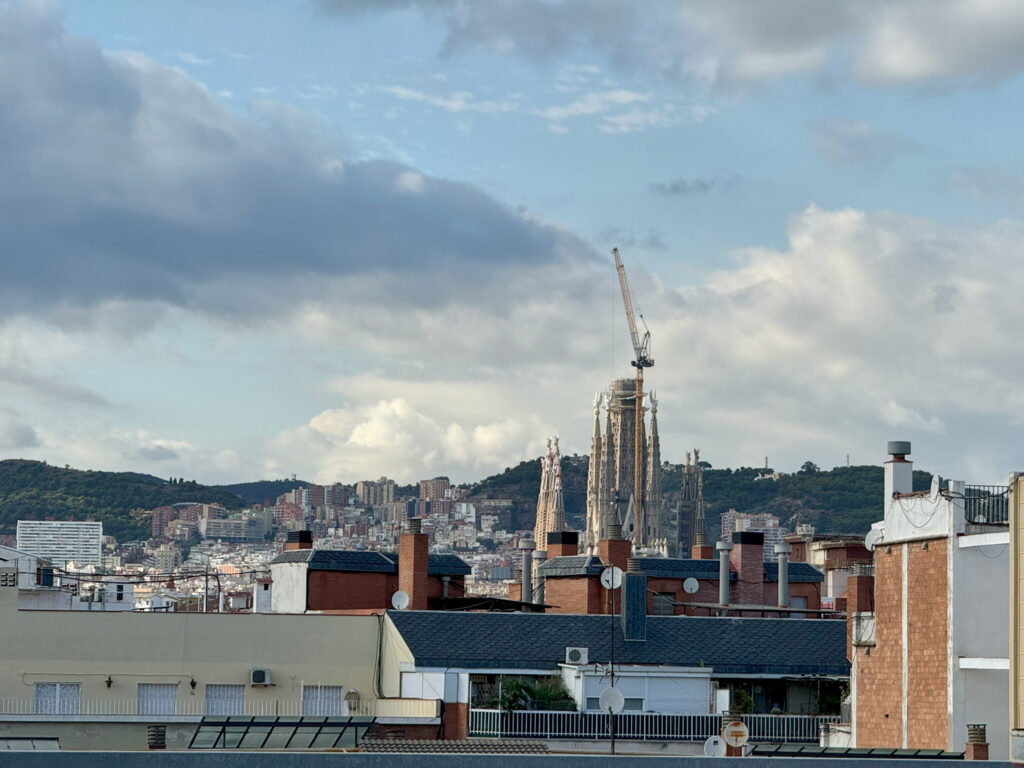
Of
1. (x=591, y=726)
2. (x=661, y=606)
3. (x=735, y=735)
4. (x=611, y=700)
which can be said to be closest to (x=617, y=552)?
(x=661, y=606)

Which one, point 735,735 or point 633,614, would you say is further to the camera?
point 633,614

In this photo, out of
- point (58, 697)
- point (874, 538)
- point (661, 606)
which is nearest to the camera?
point (874, 538)

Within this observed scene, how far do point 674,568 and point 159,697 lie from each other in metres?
26.3

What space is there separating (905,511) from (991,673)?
4.16 m

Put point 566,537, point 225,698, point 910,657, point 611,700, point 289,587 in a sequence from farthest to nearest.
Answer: point 566,537, point 289,587, point 225,698, point 611,700, point 910,657

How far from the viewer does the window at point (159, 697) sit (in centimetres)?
4875

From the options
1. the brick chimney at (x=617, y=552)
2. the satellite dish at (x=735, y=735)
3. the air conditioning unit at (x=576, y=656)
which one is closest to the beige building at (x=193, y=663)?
the air conditioning unit at (x=576, y=656)

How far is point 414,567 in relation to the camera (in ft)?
184

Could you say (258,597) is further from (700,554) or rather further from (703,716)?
(703,716)

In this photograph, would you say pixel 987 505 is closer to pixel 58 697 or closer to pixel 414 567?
pixel 414 567

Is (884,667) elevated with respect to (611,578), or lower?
lower

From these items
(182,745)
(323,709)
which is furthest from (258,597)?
(182,745)

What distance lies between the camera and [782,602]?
2527 inches

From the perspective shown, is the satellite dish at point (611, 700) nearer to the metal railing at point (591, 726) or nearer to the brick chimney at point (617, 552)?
the metal railing at point (591, 726)
